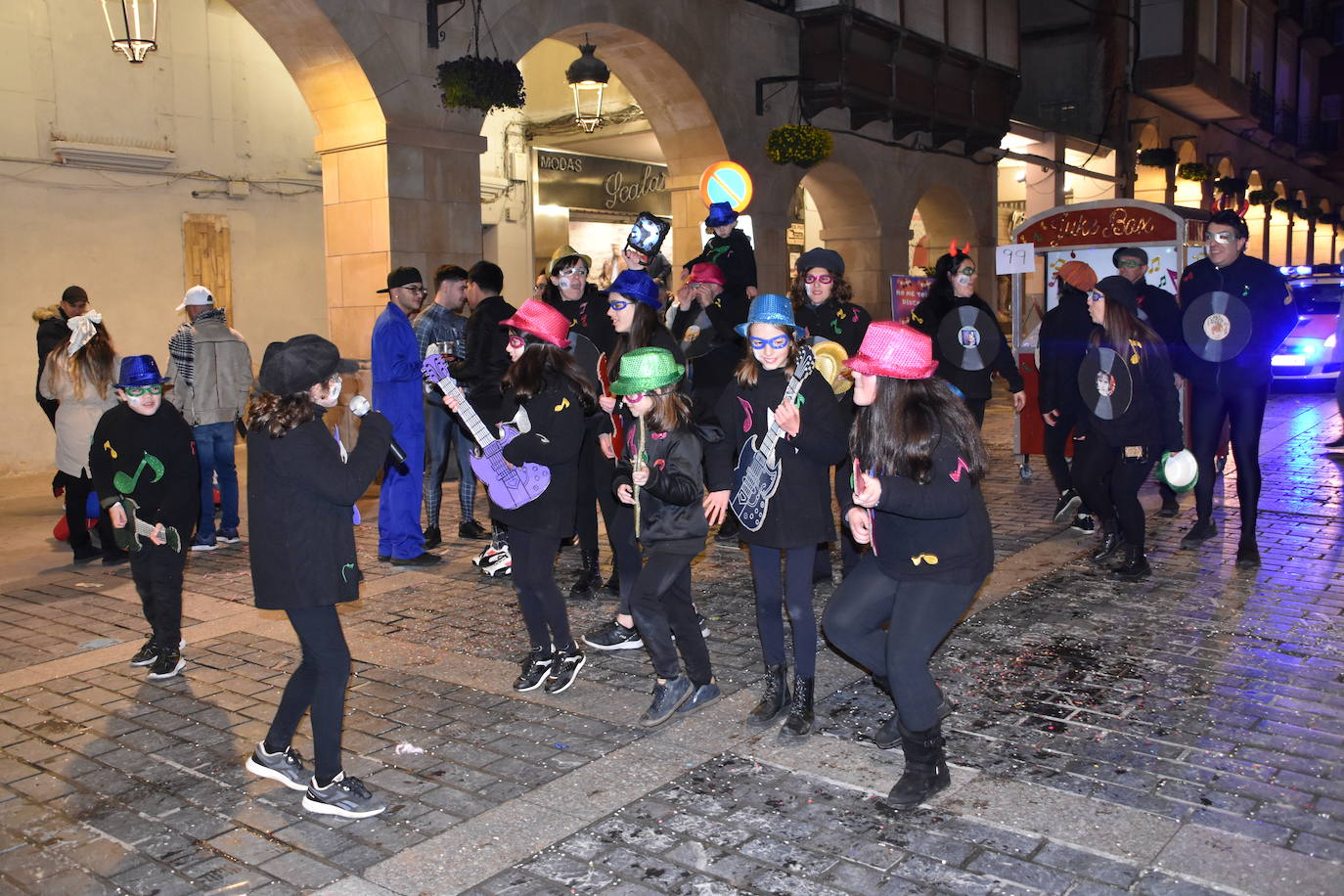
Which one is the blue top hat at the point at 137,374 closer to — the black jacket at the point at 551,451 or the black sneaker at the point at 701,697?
the black jacket at the point at 551,451

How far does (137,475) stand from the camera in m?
5.75

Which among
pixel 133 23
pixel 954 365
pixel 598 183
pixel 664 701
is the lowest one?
pixel 664 701

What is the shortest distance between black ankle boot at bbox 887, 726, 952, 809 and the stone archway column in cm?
832

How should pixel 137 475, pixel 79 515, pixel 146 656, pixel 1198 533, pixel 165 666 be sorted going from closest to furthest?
pixel 137 475
pixel 165 666
pixel 146 656
pixel 1198 533
pixel 79 515

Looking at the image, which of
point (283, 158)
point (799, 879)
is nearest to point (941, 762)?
point (799, 879)

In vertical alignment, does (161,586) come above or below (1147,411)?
below

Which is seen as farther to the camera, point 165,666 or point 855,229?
point 855,229

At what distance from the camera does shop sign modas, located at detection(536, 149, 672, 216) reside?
1859cm

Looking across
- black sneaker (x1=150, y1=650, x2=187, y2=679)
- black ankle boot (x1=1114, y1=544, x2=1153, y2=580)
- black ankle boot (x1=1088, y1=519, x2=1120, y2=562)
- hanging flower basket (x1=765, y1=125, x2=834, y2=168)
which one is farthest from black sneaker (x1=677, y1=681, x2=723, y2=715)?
hanging flower basket (x1=765, y1=125, x2=834, y2=168)

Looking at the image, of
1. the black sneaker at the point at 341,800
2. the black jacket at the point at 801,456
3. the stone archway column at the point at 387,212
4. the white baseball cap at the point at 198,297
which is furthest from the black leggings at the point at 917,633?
the stone archway column at the point at 387,212

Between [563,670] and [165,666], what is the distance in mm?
2070

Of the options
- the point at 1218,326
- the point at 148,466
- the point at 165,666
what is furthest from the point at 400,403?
the point at 1218,326

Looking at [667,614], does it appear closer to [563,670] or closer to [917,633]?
[563,670]

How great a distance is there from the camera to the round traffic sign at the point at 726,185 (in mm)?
12758
